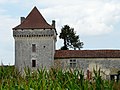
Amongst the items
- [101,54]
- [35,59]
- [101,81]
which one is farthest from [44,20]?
[101,81]

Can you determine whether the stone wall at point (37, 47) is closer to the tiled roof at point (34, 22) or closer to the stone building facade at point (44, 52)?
the stone building facade at point (44, 52)

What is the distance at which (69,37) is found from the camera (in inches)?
2459

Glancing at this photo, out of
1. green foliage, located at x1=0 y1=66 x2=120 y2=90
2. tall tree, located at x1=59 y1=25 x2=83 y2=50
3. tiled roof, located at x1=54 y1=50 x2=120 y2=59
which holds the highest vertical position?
tall tree, located at x1=59 y1=25 x2=83 y2=50

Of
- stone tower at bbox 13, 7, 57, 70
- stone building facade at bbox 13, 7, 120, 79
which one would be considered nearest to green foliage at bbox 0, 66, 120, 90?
stone building facade at bbox 13, 7, 120, 79

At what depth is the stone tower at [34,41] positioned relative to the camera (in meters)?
48.0

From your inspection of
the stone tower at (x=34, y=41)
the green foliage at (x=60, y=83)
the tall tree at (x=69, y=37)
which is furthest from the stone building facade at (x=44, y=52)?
the green foliage at (x=60, y=83)

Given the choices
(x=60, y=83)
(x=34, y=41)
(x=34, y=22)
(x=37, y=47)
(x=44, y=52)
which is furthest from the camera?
(x=34, y=22)

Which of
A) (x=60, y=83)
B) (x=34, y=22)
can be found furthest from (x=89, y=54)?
(x=60, y=83)

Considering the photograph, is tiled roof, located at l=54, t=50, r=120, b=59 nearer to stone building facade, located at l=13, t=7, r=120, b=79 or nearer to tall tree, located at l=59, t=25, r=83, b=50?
stone building facade, located at l=13, t=7, r=120, b=79

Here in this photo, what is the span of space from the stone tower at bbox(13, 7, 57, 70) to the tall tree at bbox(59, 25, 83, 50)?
12.3 meters

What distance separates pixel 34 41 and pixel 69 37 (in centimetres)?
1457

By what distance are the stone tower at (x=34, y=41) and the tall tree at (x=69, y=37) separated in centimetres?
1235

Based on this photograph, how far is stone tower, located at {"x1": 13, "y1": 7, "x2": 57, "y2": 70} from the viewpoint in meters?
48.0

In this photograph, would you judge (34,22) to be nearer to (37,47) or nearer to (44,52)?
(37,47)
